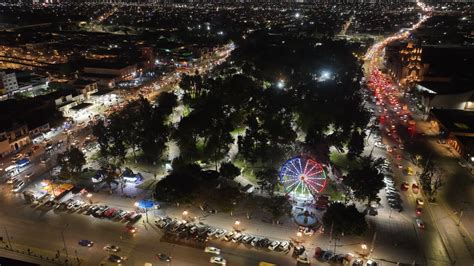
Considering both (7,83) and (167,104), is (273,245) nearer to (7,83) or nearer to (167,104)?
(167,104)

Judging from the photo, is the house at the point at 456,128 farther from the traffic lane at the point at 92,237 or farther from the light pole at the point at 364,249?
the traffic lane at the point at 92,237

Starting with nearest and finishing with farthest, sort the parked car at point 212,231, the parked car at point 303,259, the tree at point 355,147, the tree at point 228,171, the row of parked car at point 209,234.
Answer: the parked car at point 303,259 < the row of parked car at point 209,234 < the parked car at point 212,231 < the tree at point 228,171 < the tree at point 355,147

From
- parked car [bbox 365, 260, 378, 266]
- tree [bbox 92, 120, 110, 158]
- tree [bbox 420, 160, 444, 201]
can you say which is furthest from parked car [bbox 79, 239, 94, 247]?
tree [bbox 420, 160, 444, 201]

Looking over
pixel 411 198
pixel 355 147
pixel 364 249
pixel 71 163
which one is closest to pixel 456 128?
pixel 355 147

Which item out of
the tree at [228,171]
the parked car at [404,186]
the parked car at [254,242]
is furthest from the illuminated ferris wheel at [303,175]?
the parked car at [404,186]

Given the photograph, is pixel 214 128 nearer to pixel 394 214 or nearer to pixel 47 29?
pixel 394 214

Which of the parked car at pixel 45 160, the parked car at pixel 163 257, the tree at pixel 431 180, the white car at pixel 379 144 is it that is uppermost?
the tree at pixel 431 180

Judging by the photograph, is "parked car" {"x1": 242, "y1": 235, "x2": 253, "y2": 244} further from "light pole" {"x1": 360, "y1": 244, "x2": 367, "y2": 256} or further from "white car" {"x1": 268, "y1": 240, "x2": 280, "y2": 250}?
"light pole" {"x1": 360, "y1": 244, "x2": 367, "y2": 256}
